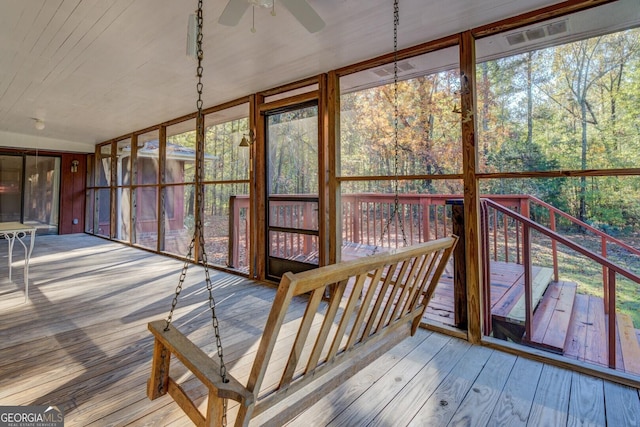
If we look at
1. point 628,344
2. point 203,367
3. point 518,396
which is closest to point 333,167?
point 518,396

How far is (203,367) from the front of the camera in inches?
46.8

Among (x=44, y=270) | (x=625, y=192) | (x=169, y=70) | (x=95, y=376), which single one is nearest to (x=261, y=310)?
(x=95, y=376)

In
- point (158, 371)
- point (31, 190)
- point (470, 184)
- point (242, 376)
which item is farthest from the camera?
point (31, 190)

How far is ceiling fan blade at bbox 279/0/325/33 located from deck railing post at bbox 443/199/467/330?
1.77m

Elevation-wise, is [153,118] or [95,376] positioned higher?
[153,118]

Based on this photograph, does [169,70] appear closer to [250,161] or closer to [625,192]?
[250,161]

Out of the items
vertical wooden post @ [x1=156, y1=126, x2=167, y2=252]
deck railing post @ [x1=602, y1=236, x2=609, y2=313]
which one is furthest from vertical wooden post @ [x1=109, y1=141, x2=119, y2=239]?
deck railing post @ [x1=602, y1=236, x2=609, y2=313]

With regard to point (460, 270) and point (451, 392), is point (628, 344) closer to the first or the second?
point (460, 270)

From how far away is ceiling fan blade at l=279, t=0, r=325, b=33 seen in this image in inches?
74.5

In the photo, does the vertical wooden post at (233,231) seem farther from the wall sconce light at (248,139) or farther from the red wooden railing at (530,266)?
the red wooden railing at (530,266)

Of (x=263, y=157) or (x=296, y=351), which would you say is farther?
(x=263, y=157)

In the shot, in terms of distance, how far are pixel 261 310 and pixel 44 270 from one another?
380 cm

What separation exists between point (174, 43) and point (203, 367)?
2.82m

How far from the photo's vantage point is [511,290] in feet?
10.7
